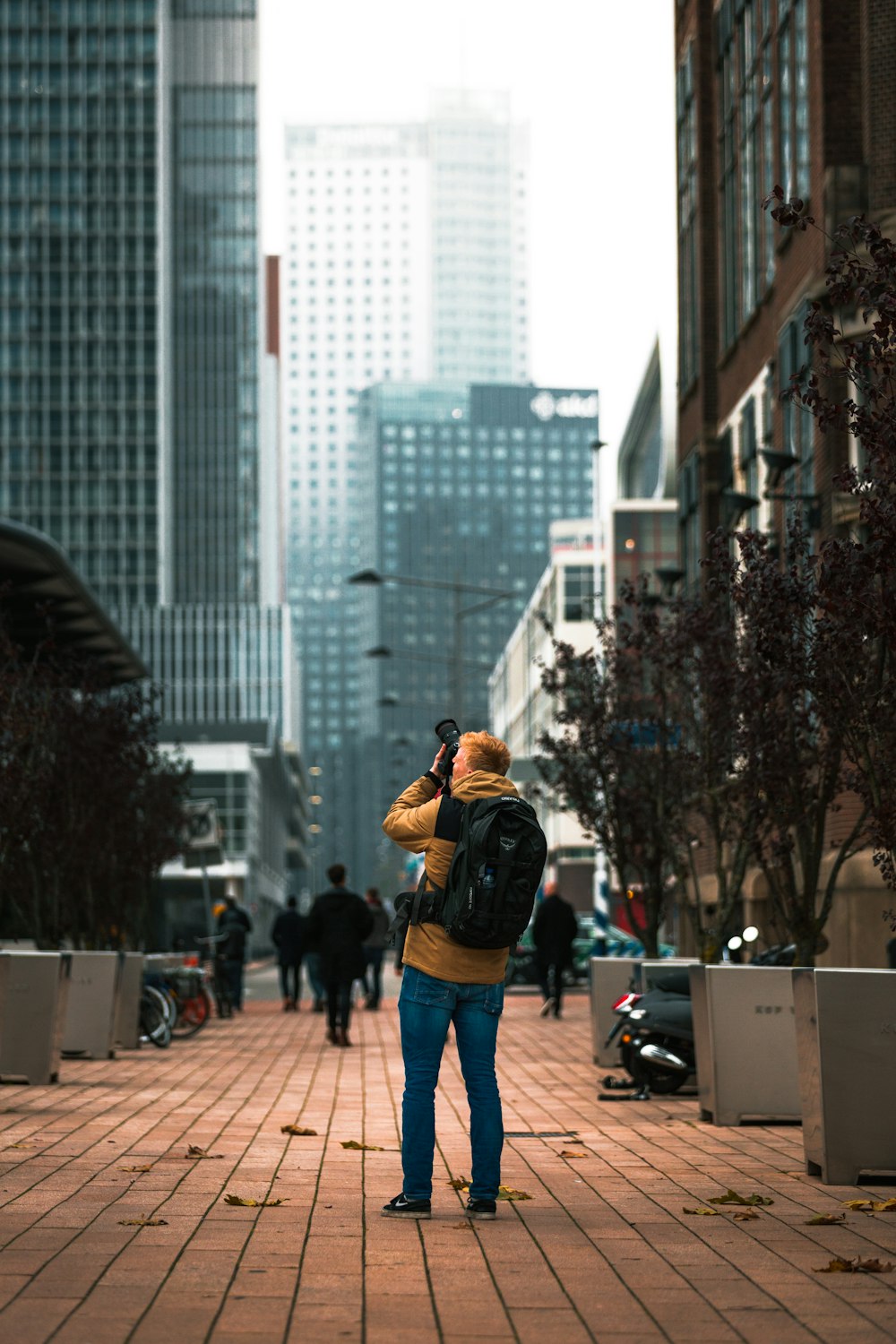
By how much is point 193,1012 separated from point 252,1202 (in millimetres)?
17869

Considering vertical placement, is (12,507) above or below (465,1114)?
above

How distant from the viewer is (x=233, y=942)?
3259cm

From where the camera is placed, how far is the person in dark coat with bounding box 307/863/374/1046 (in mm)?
22922

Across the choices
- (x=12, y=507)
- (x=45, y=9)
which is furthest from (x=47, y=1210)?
(x=45, y=9)

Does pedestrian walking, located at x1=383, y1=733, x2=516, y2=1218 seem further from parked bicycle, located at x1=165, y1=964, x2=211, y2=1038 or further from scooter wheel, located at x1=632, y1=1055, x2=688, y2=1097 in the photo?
parked bicycle, located at x1=165, y1=964, x2=211, y2=1038

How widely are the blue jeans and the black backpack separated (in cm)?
25

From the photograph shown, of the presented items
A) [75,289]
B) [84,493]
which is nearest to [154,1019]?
[84,493]

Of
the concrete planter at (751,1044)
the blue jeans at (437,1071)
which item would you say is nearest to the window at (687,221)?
the concrete planter at (751,1044)

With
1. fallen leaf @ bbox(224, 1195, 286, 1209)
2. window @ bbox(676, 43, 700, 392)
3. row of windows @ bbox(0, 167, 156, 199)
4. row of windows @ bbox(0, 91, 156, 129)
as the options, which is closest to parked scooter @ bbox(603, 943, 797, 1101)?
fallen leaf @ bbox(224, 1195, 286, 1209)

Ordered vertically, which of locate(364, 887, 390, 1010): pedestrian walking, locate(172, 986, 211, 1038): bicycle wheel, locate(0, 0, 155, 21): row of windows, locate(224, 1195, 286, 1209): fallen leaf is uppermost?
locate(0, 0, 155, 21): row of windows

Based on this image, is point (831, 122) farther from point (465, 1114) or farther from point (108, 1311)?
point (108, 1311)

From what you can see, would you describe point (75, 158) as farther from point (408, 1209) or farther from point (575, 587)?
point (408, 1209)

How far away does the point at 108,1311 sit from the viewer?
20.7ft

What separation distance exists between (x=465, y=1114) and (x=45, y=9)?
15459 centimetres
